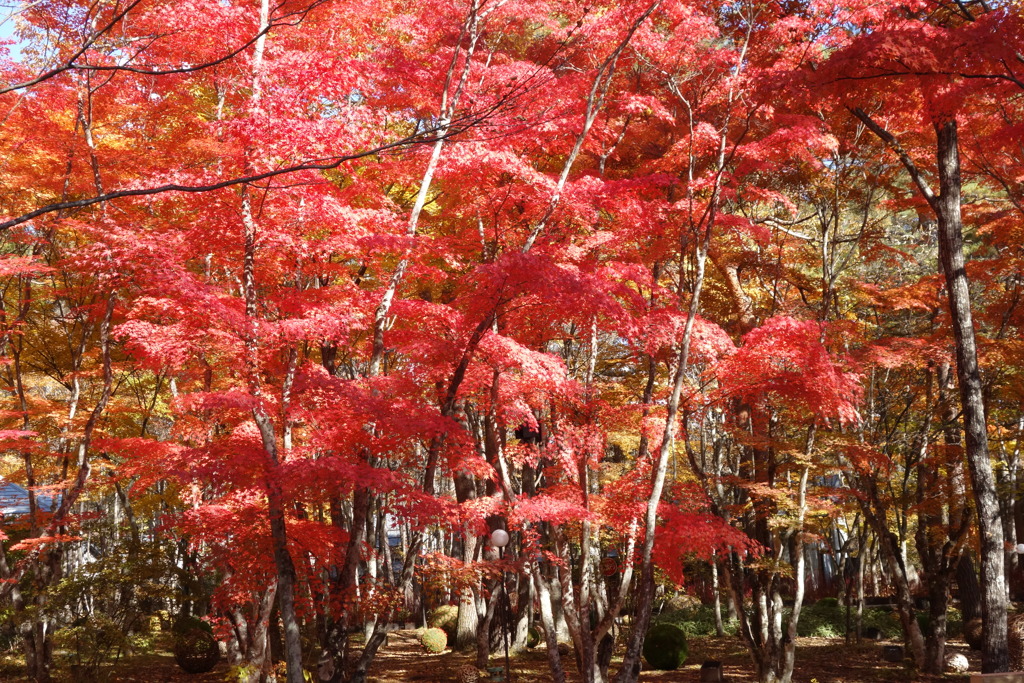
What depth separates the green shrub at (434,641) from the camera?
55.4 feet

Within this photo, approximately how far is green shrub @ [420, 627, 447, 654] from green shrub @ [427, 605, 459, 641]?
51 centimetres

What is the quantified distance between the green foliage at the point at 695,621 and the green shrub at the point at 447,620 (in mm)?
5307

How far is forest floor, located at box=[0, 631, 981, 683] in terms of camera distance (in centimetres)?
1297

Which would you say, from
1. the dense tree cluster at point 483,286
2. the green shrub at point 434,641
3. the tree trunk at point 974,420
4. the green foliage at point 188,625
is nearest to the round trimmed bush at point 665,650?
the dense tree cluster at point 483,286

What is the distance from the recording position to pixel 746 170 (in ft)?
41.0

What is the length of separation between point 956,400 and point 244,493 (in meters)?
12.5

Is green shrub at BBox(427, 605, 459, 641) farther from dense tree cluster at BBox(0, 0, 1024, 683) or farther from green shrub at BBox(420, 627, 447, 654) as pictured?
dense tree cluster at BBox(0, 0, 1024, 683)

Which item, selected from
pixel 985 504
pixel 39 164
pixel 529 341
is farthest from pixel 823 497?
pixel 39 164

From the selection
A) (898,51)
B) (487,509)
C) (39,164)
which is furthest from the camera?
(39,164)

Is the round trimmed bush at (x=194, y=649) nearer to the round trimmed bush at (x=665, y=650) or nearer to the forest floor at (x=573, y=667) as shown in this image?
the forest floor at (x=573, y=667)

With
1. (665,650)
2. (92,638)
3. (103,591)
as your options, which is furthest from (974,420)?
(92,638)

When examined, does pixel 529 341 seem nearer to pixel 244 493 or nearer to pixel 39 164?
pixel 244 493

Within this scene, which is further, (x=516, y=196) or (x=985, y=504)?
(x=516, y=196)

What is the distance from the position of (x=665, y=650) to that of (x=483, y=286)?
9396 mm
